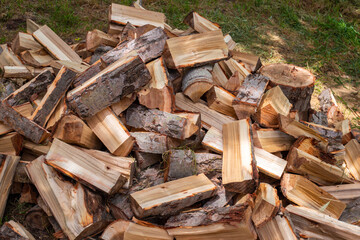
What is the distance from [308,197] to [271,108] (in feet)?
2.57

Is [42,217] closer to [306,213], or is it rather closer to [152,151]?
[152,151]

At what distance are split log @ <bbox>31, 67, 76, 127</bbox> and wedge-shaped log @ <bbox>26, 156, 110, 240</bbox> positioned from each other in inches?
13.8

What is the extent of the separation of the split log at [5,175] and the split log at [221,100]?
5.49 ft

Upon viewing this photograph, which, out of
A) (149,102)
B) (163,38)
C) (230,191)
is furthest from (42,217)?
(163,38)

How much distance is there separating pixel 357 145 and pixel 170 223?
1.97m

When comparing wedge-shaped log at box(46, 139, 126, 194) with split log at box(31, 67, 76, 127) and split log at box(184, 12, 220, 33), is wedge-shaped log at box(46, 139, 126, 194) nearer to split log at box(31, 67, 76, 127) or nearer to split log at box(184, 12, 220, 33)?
split log at box(31, 67, 76, 127)

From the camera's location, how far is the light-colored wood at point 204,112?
2838mm

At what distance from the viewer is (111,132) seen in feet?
8.22

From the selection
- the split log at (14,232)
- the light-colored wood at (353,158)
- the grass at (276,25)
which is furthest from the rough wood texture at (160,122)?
the grass at (276,25)

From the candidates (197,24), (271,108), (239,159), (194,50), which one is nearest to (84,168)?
(239,159)

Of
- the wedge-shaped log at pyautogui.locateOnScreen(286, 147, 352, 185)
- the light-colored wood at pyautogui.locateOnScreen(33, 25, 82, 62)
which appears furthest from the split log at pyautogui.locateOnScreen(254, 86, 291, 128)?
the light-colored wood at pyautogui.locateOnScreen(33, 25, 82, 62)

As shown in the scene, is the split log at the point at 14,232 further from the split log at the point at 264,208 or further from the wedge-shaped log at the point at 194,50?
the wedge-shaped log at the point at 194,50

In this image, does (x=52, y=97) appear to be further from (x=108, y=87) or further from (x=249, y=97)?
(x=249, y=97)

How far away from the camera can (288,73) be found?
11.0 feet
